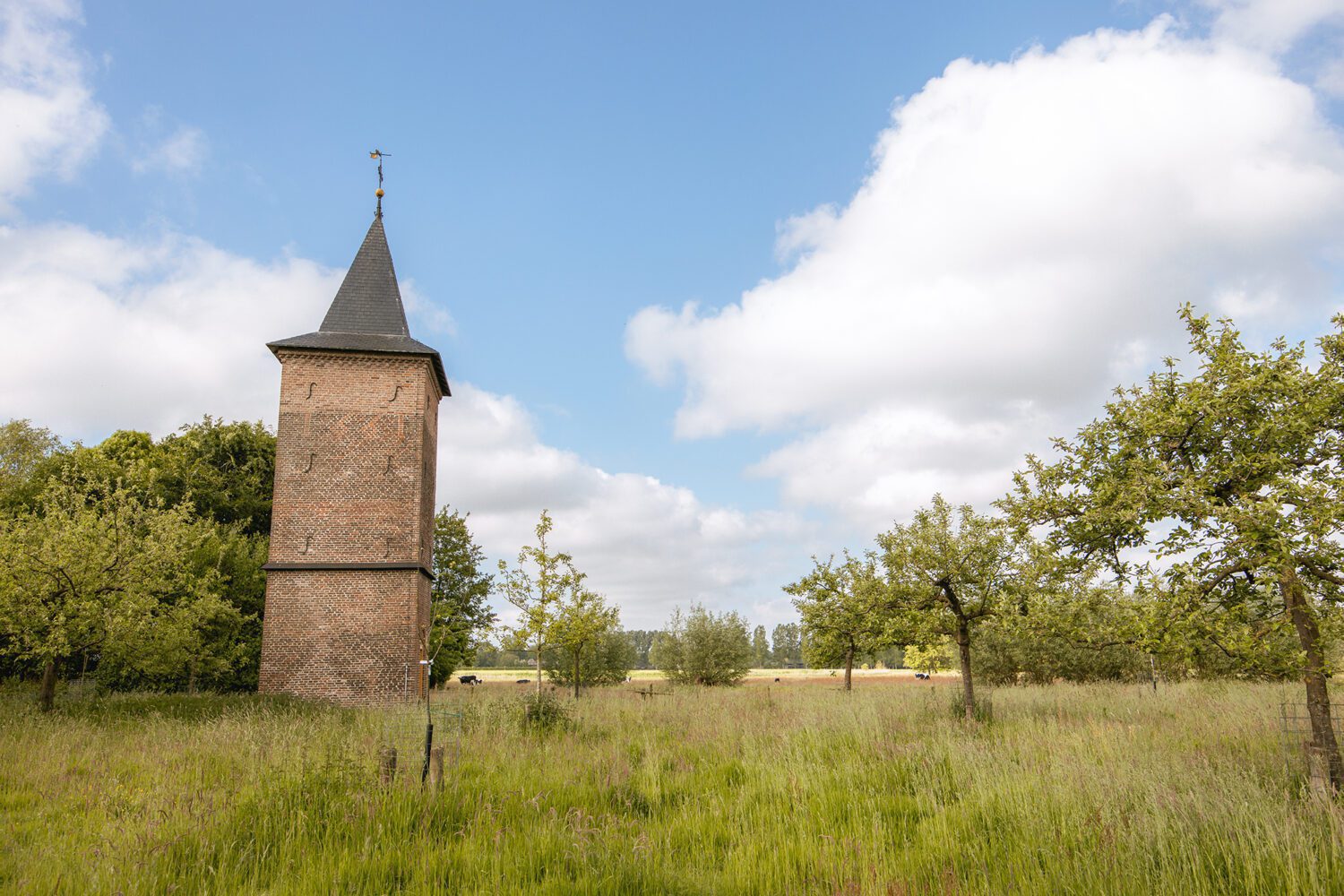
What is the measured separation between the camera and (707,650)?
37812 mm

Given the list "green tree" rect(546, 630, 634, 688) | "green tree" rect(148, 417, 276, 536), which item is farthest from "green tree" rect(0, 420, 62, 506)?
"green tree" rect(546, 630, 634, 688)

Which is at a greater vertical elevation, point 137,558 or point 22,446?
point 22,446

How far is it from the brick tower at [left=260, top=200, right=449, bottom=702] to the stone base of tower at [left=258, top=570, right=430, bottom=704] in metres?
0.03

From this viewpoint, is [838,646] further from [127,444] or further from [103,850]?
[127,444]

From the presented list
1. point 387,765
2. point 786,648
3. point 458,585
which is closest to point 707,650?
point 458,585

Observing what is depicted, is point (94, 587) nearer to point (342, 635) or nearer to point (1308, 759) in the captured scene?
point (342, 635)

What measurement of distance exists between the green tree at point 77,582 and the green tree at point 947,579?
1590 cm

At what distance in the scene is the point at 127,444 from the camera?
32.9 metres

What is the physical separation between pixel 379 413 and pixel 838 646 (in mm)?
16457

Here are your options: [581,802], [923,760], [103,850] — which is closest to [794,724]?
[923,760]

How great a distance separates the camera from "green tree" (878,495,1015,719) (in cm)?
1368

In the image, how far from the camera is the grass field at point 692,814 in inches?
203

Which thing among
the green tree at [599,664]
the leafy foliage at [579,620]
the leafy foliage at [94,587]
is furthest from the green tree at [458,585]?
the leafy foliage at [94,587]

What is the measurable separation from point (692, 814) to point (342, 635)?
52.6 feet
